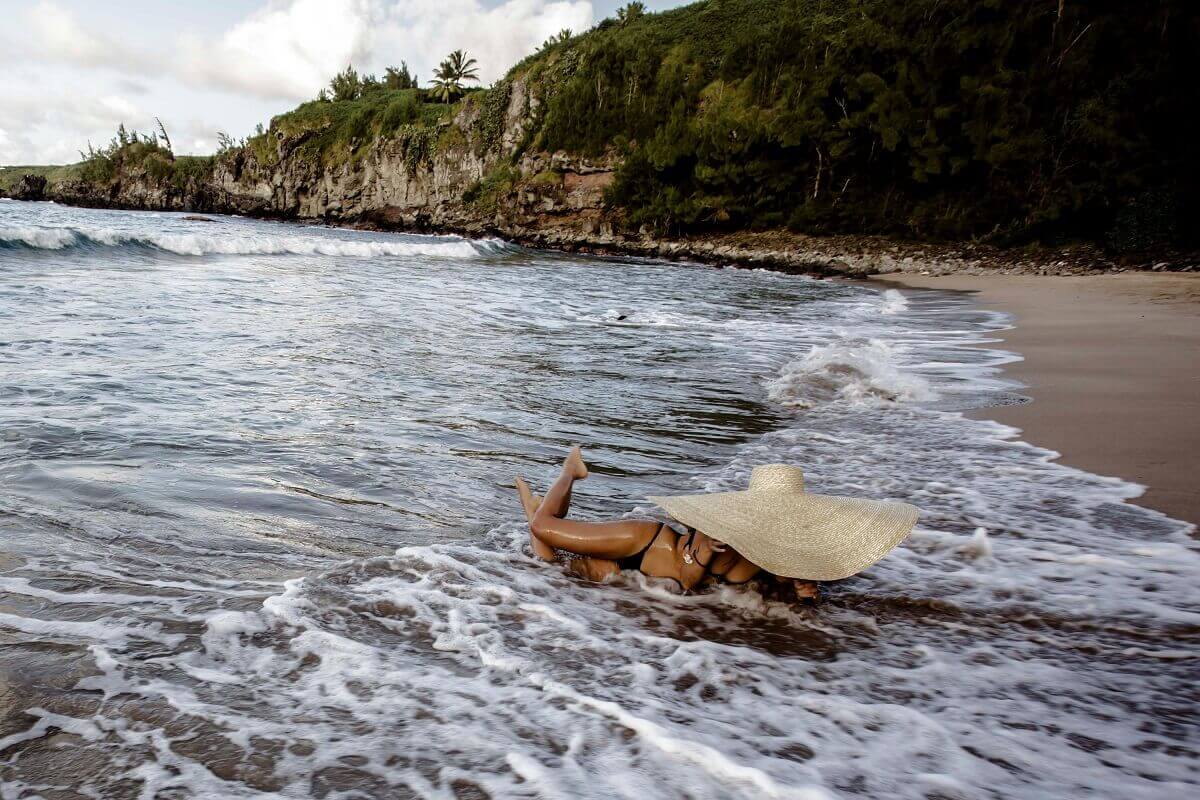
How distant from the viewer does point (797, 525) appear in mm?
2570

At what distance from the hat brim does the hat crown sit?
0.02 m

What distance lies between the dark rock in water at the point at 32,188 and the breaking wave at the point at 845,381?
98.8 metres

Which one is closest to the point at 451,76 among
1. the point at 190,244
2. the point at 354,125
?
the point at 354,125

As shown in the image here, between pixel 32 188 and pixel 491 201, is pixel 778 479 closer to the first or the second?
pixel 491 201

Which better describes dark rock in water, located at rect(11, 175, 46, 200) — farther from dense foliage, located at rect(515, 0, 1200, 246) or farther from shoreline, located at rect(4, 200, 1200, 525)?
shoreline, located at rect(4, 200, 1200, 525)

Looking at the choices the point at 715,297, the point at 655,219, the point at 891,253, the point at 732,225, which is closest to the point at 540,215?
the point at 655,219

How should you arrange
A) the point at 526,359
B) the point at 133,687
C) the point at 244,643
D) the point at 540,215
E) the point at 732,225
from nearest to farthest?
1. the point at 133,687
2. the point at 244,643
3. the point at 526,359
4. the point at 732,225
5. the point at 540,215

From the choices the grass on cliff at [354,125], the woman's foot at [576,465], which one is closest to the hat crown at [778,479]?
the woman's foot at [576,465]

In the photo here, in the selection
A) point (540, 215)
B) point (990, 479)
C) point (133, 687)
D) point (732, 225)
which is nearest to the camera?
point (133, 687)

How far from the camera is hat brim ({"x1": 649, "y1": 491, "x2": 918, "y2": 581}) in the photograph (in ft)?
8.00

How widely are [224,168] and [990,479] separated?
7824cm

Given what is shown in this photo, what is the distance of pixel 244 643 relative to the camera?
2285 millimetres

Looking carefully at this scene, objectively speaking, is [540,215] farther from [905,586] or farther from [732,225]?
[905,586]

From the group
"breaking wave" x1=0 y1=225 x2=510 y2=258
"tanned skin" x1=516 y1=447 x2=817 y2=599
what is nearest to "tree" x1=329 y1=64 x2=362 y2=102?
"breaking wave" x1=0 y1=225 x2=510 y2=258
